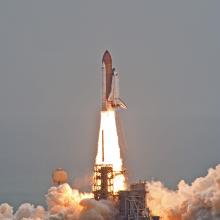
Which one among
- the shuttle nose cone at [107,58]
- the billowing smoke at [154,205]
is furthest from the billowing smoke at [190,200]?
the shuttle nose cone at [107,58]

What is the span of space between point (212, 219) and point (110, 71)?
1211 cm

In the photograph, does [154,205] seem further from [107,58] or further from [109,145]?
[107,58]

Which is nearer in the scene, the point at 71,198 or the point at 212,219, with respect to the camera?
the point at 212,219

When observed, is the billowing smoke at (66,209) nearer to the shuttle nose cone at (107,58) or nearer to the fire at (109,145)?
the fire at (109,145)

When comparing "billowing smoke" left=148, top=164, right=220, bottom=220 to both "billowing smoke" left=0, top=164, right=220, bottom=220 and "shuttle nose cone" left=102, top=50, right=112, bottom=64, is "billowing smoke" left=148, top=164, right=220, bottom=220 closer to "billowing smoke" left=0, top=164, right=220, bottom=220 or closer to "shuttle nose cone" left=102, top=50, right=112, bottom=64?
"billowing smoke" left=0, top=164, right=220, bottom=220

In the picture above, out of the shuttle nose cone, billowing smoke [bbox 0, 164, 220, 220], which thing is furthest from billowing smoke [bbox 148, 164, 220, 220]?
the shuttle nose cone

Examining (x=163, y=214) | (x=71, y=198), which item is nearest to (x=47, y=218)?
(x=71, y=198)

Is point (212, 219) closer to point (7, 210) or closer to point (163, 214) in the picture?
point (163, 214)

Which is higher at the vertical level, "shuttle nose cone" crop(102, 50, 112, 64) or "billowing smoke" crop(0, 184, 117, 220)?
"shuttle nose cone" crop(102, 50, 112, 64)

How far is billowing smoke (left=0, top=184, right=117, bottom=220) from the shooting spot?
65.2 m

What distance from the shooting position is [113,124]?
228 feet

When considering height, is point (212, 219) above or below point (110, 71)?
below

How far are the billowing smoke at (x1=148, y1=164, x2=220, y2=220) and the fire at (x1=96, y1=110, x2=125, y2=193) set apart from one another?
7.65 ft

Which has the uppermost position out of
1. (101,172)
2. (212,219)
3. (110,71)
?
(110,71)
